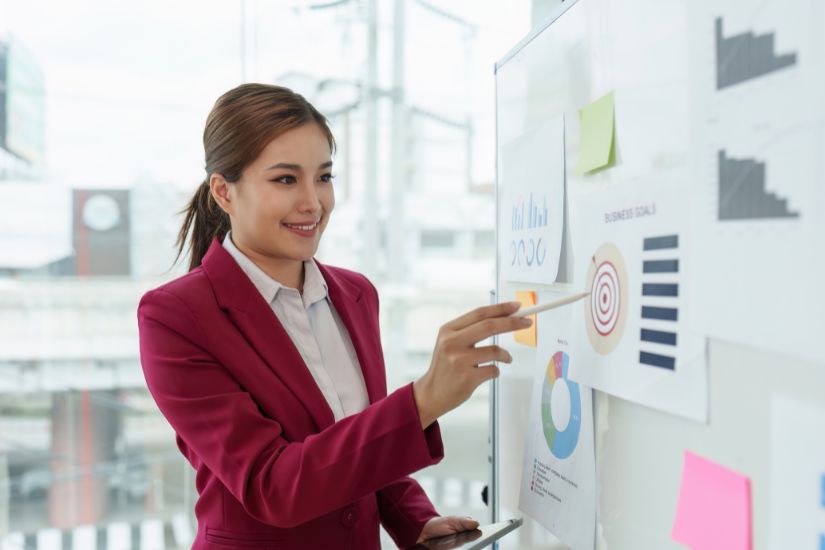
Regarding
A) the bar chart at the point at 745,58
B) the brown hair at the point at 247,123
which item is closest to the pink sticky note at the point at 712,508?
Answer: the bar chart at the point at 745,58

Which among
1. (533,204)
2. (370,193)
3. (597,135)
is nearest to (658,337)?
(597,135)

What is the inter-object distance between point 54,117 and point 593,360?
2.27 metres

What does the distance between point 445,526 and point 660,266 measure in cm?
58

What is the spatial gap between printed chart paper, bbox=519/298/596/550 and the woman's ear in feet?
1.71

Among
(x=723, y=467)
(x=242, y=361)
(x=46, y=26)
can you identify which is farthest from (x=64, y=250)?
(x=723, y=467)

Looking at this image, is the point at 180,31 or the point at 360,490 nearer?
the point at 360,490

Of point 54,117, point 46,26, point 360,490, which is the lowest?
point 360,490

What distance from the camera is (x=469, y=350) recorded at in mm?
833

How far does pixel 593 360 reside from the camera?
3.03ft

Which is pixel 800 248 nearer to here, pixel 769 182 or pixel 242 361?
pixel 769 182

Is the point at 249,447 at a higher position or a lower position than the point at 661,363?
lower

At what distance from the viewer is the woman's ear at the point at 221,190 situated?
1.14m

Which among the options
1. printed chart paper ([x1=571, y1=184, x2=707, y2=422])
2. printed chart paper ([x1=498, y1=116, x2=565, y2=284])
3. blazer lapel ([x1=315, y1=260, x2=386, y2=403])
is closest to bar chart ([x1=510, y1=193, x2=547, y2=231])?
printed chart paper ([x1=498, y1=116, x2=565, y2=284])

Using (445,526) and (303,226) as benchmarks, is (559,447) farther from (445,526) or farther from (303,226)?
(303,226)
